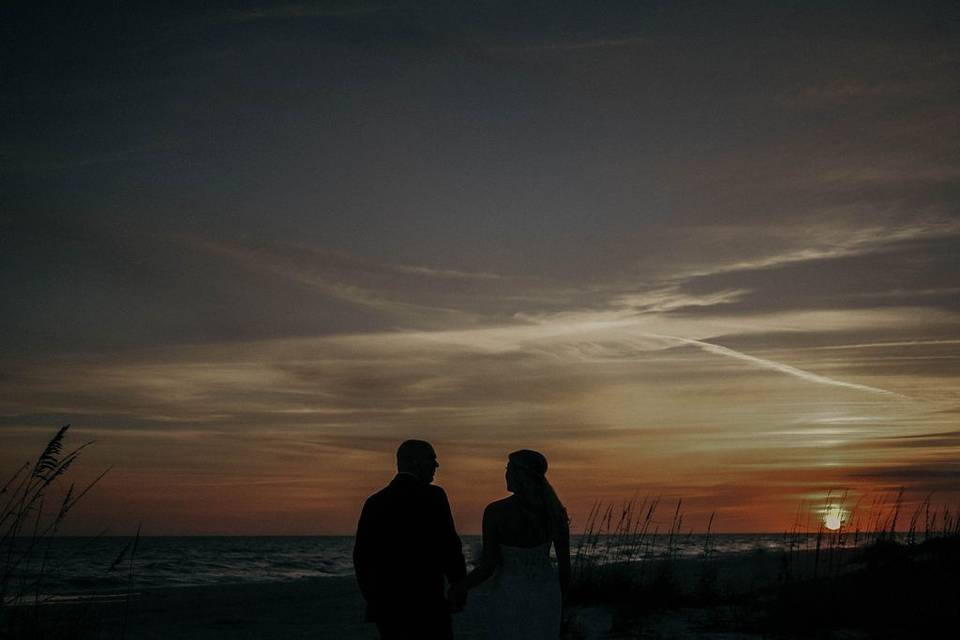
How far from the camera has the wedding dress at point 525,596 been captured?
20.1ft

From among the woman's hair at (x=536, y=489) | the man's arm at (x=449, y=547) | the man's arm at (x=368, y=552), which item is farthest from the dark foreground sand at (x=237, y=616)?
the woman's hair at (x=536, y=489)

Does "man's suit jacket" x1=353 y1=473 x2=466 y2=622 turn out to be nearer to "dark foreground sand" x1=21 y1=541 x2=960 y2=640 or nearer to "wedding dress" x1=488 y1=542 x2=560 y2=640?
"wedding dress" x1=488 y1=542 x2=560 y2=640

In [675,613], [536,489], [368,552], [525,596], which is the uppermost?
[536,489]

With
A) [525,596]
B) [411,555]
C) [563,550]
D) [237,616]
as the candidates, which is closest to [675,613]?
[525,596]

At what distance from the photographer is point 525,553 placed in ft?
20.0

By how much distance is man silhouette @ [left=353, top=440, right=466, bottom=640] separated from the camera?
206 inches

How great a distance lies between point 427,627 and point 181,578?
2997cm

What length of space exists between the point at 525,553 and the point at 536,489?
52 cm

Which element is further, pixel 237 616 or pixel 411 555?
pixel 237 616

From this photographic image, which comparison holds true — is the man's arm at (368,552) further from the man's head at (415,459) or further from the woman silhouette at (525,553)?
the woman silhouette at (525,553)

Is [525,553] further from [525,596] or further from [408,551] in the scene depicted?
[408,551]

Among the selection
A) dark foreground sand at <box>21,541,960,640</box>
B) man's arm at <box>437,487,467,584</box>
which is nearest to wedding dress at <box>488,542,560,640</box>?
man's arm at <box>437,487,467,584</box>

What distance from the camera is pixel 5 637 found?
7.14 metres

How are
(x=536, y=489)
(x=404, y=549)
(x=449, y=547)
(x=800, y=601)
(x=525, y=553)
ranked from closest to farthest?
1. (x=404, y=549)
2. (x=449, y=547)
3. (x=536, y=489)
4. (x=525, y=553)
5. (x=800, y=601)
